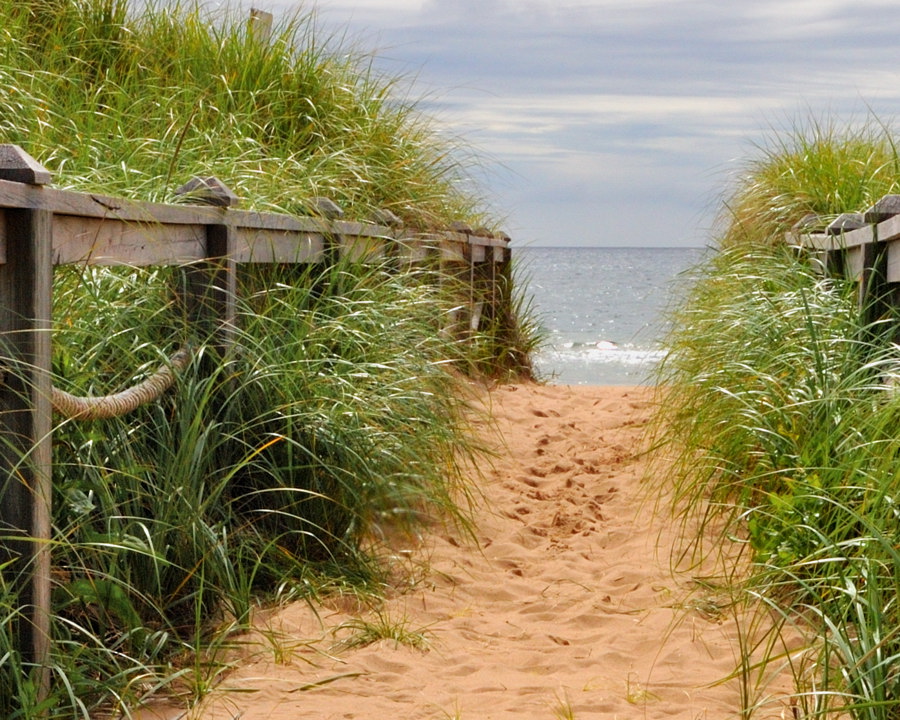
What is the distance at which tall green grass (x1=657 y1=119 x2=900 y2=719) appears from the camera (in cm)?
284

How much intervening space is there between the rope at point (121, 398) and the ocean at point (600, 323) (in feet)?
15.1

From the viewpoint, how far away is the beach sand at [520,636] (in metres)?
3.33

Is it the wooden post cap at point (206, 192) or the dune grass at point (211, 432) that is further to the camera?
the wooden post cap at point (206, 192)

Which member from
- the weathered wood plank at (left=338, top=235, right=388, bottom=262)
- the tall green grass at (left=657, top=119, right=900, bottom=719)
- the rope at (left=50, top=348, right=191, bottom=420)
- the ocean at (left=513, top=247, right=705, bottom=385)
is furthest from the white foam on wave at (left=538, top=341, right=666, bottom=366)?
the rope at (left=50, top=348, right=191, bottom=420)

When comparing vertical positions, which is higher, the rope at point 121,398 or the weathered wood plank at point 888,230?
the weathered wood plank at point 888,230

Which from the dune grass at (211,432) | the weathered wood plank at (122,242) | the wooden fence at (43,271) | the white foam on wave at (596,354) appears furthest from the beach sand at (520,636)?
the white foam on wave at (596,354)

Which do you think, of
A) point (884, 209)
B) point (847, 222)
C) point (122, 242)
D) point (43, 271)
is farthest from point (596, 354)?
point (43, 271)

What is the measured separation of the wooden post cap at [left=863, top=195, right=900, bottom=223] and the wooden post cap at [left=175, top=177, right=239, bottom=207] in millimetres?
3276

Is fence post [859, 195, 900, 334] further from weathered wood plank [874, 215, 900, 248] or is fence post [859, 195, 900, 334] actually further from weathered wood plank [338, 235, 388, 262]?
weathered wood plank [338, 235, 388, 262]

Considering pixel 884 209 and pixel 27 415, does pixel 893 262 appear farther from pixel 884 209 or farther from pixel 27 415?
pixel 27 415

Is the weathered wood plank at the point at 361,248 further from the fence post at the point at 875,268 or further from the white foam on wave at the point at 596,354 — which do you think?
the white foam on wave at the point at 596,354

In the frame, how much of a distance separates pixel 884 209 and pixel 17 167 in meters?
4.20

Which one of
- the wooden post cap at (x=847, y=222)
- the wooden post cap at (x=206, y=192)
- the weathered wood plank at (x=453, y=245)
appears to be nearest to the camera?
the wooden post cap at (x=206, y=192)

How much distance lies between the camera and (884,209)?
17.2ft
